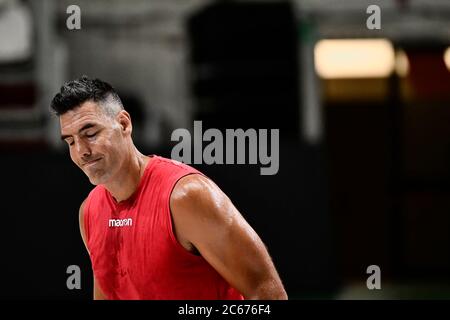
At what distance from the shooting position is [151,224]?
8.56 ft

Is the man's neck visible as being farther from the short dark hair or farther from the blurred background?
the blurred background

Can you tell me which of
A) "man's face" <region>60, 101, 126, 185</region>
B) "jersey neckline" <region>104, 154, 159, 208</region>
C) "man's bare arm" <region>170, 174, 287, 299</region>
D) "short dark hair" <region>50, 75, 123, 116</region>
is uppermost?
"short dark hair" <region>50, 75, 123, 116</region>

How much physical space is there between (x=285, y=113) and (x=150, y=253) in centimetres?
415

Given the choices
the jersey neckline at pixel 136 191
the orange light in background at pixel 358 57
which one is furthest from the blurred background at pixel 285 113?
the jersey neckline at pixel 136 191

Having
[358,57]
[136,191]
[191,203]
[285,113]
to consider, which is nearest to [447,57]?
[358,57]

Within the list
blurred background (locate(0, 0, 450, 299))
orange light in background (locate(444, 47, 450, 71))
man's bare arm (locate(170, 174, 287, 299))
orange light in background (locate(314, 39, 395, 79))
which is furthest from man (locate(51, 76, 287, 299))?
orange light in background (locate(444, 47, 450, 71))

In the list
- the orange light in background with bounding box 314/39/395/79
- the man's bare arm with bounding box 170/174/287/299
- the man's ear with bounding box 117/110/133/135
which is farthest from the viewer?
the orange light in background with bounding box 314/39/395/79

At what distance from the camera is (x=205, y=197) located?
2.53 meters

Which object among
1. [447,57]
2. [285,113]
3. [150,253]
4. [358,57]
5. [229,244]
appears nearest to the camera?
[229,244]

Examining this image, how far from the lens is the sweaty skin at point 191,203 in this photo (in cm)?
247

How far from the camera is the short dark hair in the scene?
103 inches

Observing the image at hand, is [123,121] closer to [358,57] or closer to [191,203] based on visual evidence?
[191,203]

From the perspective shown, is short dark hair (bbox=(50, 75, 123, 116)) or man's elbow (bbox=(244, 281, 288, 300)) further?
short dark hair (bbox=(50, 75, 123, 116))
